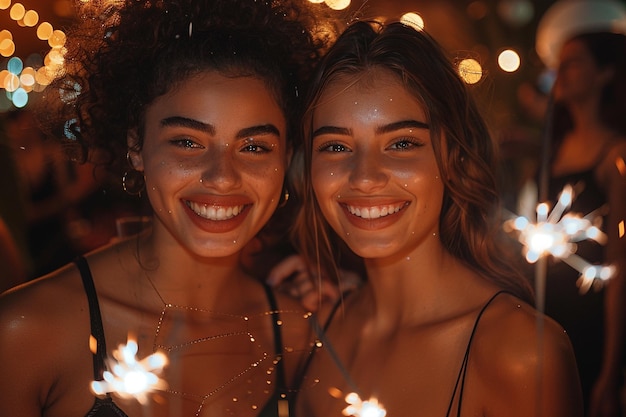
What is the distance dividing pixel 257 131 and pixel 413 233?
490 millimetres

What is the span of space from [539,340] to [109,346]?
1.06m

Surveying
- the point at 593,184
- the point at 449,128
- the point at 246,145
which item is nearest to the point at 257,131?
the point at 246,145

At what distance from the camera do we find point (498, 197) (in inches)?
83.8

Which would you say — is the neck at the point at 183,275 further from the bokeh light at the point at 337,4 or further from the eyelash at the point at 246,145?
the bokeh light at the point at 337,4

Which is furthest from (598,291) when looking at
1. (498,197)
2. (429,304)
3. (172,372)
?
(172,372)

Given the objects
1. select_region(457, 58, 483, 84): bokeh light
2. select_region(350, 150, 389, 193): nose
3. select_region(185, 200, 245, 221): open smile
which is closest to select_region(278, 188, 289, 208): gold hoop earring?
select_region(185, 200, 245, 221): open smile

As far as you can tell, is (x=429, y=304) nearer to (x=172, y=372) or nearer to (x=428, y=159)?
(x=428, y=159)

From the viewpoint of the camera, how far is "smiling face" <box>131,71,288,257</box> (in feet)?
6.26

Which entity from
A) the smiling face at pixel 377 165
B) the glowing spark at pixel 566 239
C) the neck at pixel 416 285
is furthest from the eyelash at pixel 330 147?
the glowing spark at pixel 566 239

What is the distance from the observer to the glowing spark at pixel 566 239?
264 cm

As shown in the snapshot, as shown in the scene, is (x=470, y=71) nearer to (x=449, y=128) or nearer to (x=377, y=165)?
(x=449, y=128)

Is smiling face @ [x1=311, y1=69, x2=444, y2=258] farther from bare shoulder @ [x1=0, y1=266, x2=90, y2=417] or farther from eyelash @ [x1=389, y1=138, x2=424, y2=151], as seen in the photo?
bare shoulder @ [x1=0, y1=266, x2=90, y2=417]

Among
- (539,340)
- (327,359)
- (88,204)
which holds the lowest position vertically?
(539,340)

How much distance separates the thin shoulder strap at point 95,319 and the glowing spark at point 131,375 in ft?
0.07
